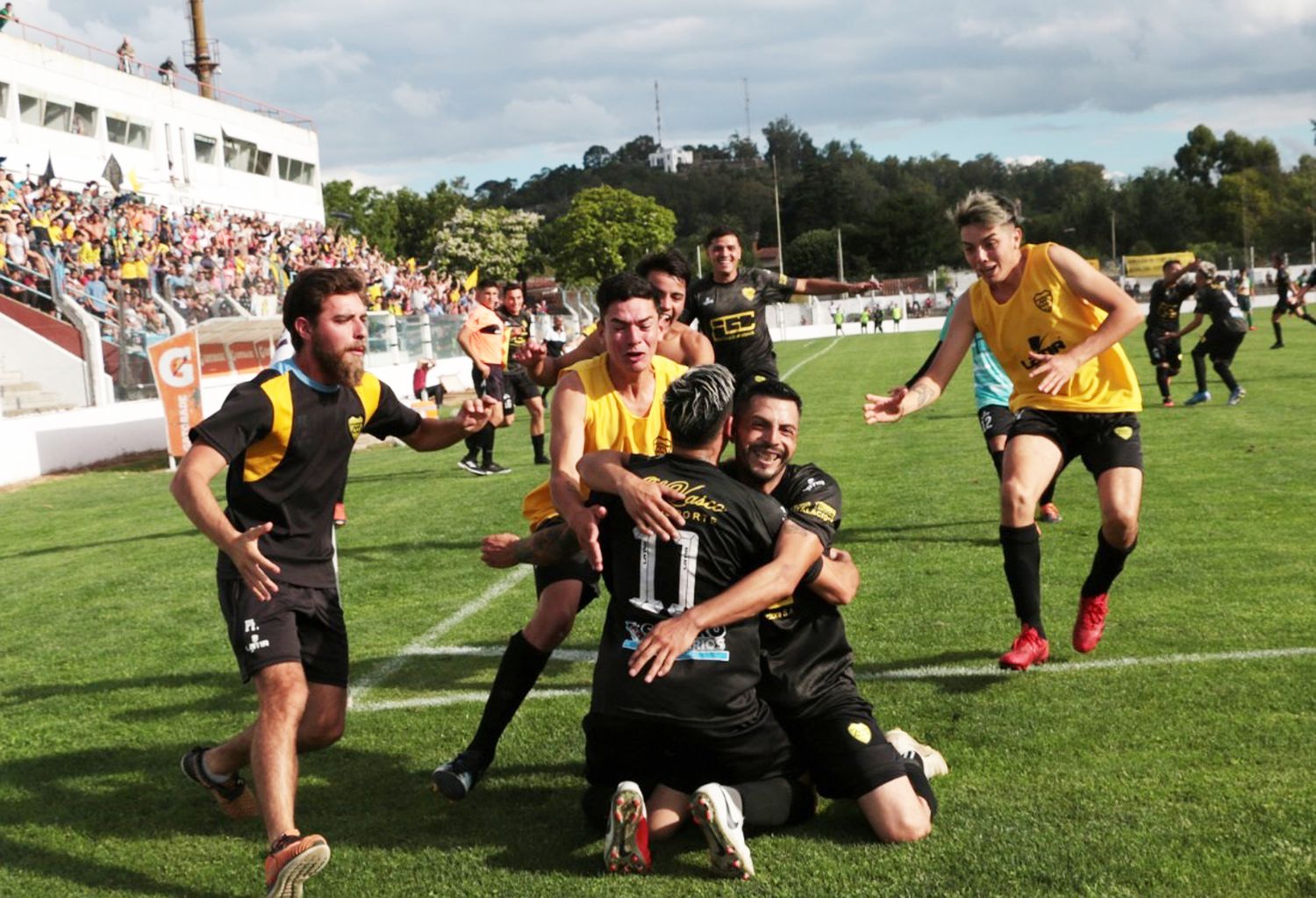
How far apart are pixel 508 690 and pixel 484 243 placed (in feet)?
297

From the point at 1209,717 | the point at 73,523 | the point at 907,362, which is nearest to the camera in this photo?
the point at 1209,717

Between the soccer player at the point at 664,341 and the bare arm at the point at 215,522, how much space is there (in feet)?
5.58

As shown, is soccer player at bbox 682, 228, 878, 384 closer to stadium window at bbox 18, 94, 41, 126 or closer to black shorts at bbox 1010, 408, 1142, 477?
black shorts at bbox 1010, 408, 1142, 477

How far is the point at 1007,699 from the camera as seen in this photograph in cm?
566

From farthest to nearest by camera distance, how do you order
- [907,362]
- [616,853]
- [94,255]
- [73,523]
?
[907,362] < [94,255] < [73,523] < [616,853]

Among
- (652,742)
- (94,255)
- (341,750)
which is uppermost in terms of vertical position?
(94,255)

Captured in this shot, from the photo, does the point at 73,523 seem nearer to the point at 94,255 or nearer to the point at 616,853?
the point at 616,853

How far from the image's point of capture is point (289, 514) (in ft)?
15.5

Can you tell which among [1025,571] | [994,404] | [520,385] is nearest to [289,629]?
[1025,571]

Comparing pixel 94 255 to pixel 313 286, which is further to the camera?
pixel 94 255

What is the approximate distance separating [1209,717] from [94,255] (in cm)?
2593

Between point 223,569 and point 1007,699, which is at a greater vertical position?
point 223,569

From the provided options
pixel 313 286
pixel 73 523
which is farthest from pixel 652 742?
pixel 73 523

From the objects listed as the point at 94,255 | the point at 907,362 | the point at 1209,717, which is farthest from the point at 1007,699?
the point at 907,362
